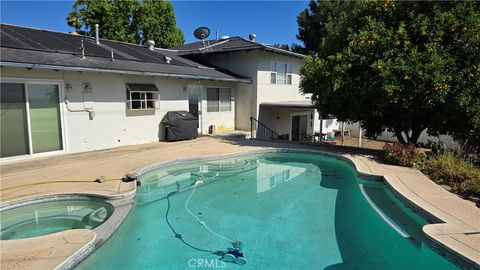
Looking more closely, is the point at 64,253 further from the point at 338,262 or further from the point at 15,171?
the point at 15,171

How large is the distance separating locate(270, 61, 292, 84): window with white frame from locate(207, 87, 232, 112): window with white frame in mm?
2743

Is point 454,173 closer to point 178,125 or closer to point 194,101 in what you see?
point 178,125

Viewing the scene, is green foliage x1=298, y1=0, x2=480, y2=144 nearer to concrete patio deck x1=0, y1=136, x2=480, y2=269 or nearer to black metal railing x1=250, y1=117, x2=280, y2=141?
concrete patio deck x1=0, y1=136, x2=480, y2=269

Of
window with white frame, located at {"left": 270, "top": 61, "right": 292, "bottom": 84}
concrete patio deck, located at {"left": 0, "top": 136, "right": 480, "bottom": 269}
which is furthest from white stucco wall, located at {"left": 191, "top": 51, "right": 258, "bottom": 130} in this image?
concrete patio deck, located at {"left": 0, "top": 136, "right": 480, "bottom": 269}

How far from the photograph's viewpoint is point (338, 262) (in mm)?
→ 4281

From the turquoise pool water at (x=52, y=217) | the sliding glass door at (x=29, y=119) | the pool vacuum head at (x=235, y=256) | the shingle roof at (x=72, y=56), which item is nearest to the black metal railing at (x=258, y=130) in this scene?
the shingle roof at (x=72, y=56)

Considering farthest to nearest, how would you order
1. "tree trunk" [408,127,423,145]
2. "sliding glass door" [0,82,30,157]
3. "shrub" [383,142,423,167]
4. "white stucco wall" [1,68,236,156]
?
"tree trunk" [408,127,423,145] < "white stucco wall" [1,68,236,156] < "shrub" [383,142,423,167] < "sliding glass door" [0,82,30,157]

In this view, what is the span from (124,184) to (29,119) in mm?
4283

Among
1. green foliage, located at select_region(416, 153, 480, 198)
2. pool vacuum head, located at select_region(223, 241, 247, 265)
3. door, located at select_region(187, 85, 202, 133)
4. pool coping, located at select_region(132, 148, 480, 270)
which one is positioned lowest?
pool vacuum head, located at select_region(223, 241, 247, 265)

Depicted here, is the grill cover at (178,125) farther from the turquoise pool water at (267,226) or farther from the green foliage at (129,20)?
the green foliage at (129,20)

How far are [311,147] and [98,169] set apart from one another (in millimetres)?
7342

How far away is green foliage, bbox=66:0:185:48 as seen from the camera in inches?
1053

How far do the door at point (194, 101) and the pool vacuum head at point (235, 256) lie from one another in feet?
32.7

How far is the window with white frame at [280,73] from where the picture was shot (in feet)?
55.2
